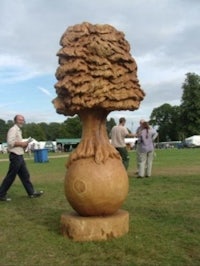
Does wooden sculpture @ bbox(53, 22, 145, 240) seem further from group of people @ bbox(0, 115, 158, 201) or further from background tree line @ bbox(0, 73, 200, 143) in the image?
background tree line @ bbox(0, 73, 200, 143)

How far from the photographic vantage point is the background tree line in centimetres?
8900

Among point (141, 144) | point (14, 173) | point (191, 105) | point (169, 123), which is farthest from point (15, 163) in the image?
point (169, 123)

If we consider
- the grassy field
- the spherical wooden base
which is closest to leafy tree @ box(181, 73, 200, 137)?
the grassy field

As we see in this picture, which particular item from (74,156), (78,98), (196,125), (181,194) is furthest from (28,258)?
(196,125)

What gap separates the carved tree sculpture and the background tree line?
49.9 meters

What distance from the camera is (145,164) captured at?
14.4m

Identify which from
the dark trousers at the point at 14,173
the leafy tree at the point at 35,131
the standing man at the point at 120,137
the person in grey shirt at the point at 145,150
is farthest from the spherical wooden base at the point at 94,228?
the leafy tree at the point at 35,131

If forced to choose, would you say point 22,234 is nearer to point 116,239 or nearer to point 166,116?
point 116,239

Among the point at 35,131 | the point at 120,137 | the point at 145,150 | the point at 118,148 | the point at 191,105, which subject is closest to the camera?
the point at 120,137

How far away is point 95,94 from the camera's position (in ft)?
20.3

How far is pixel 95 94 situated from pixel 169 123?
110 metres

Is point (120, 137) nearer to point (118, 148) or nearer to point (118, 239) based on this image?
point (118, 148)

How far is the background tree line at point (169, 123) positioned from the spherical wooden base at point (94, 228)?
50.2 metres

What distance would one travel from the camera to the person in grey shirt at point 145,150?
1431 centimetres
